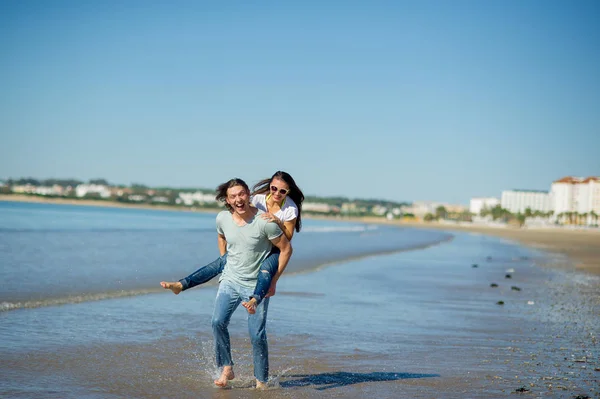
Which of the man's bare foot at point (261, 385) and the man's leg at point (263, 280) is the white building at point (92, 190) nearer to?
the man's bare foot at point (261, 385)

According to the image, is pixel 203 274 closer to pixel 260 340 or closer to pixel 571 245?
pixel 260 340

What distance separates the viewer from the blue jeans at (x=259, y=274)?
216 inches

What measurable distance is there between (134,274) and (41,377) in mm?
8711

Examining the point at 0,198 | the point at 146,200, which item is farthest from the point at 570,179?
the point at 0,198

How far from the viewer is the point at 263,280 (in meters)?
5.50

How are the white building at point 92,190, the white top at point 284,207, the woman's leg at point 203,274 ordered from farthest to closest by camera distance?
the white building at point 92,190 < the woman's leg at point 203,274 < the white top at point 284,207

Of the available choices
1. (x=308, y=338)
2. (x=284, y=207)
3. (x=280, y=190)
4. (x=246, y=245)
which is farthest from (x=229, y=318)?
(x=308, y=338)

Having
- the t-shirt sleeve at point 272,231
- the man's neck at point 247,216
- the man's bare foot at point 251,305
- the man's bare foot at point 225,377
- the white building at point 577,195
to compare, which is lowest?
the man's bare foot at point 225,377

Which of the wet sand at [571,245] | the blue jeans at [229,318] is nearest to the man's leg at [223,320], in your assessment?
the blue jeans at [229,318]

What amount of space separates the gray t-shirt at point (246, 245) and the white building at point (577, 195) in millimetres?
147585

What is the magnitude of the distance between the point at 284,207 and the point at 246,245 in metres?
0.43

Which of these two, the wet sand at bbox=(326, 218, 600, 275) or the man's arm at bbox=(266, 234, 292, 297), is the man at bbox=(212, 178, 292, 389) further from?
the wet sand at bbox=(326, 218, 600, 275)

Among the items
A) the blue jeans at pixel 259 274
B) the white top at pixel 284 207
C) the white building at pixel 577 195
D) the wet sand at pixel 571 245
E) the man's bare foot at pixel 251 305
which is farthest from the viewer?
the white building at pixel 577 195

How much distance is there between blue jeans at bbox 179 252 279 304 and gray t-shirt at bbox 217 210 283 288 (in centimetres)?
8
